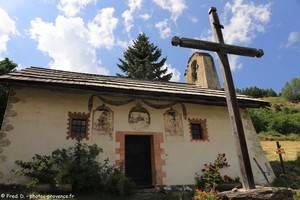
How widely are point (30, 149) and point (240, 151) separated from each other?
6.74m

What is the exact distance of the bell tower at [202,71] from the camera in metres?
15.1

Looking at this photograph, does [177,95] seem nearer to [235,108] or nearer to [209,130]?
[209,130]

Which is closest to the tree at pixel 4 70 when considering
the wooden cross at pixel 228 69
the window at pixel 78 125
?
the window at pixel 78 125

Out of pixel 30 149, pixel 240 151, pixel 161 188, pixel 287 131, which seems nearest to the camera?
pixel 240 151

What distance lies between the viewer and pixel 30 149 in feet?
28.7

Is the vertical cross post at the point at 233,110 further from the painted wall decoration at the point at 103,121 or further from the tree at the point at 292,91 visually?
the tree at the point at 292,91

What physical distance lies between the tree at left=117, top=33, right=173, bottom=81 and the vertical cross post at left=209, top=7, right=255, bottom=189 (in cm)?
2368

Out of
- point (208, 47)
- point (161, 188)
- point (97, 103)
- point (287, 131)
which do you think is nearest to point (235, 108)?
point (208, 47)

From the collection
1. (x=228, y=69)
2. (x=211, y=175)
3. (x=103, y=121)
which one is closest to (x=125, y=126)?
(x=103, y=121)

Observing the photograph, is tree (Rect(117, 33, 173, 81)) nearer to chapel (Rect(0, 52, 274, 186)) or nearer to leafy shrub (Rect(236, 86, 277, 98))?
chapel (Rect(0, 52, 274, 186))

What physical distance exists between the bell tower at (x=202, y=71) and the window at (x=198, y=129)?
3.85 m

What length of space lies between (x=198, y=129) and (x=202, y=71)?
16.7 feet

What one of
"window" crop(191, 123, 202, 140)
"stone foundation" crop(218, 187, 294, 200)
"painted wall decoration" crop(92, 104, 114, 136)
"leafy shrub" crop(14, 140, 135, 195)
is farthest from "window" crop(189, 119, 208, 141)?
"stone foundation" crop(218, 187, 294, 200)

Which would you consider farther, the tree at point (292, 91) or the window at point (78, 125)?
the tree at point (292, 91)
